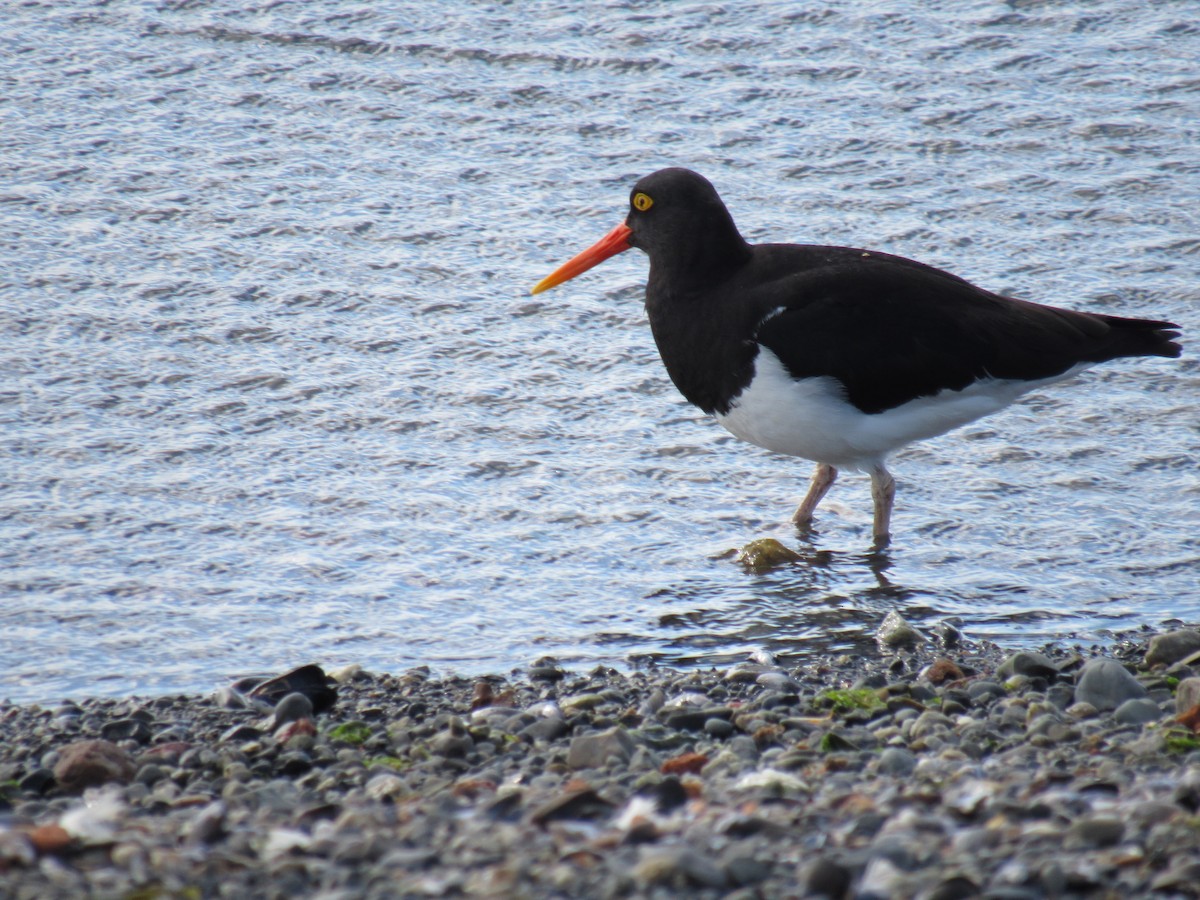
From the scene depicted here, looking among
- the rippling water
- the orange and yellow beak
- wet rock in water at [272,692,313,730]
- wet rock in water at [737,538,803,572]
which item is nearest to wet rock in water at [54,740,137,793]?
wet rock in water at [272,692,313,730]

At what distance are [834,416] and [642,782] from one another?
8.78ft

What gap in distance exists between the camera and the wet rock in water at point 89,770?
150 inches

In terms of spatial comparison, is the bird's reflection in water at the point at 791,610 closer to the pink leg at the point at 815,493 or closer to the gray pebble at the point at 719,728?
the pink leg at the point at 815,493

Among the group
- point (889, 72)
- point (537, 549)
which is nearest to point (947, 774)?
point (537, 549)

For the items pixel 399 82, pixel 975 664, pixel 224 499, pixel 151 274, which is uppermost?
pixel 399 82

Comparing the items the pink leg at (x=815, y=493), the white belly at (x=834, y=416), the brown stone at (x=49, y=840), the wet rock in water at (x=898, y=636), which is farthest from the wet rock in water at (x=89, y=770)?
the pink leg at (x=815, y=493)

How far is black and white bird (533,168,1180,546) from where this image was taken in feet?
19.2

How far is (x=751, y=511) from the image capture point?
6.49 m

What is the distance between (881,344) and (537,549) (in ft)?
5.42

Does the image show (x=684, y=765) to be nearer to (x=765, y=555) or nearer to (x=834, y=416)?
(x=765, y=555)

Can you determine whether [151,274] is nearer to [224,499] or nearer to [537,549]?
[224,499]

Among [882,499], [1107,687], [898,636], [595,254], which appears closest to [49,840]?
[1107,687]

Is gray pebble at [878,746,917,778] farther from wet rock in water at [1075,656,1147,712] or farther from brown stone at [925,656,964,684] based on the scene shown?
brown stone at [925,656,964,684]

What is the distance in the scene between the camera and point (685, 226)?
641 cm
